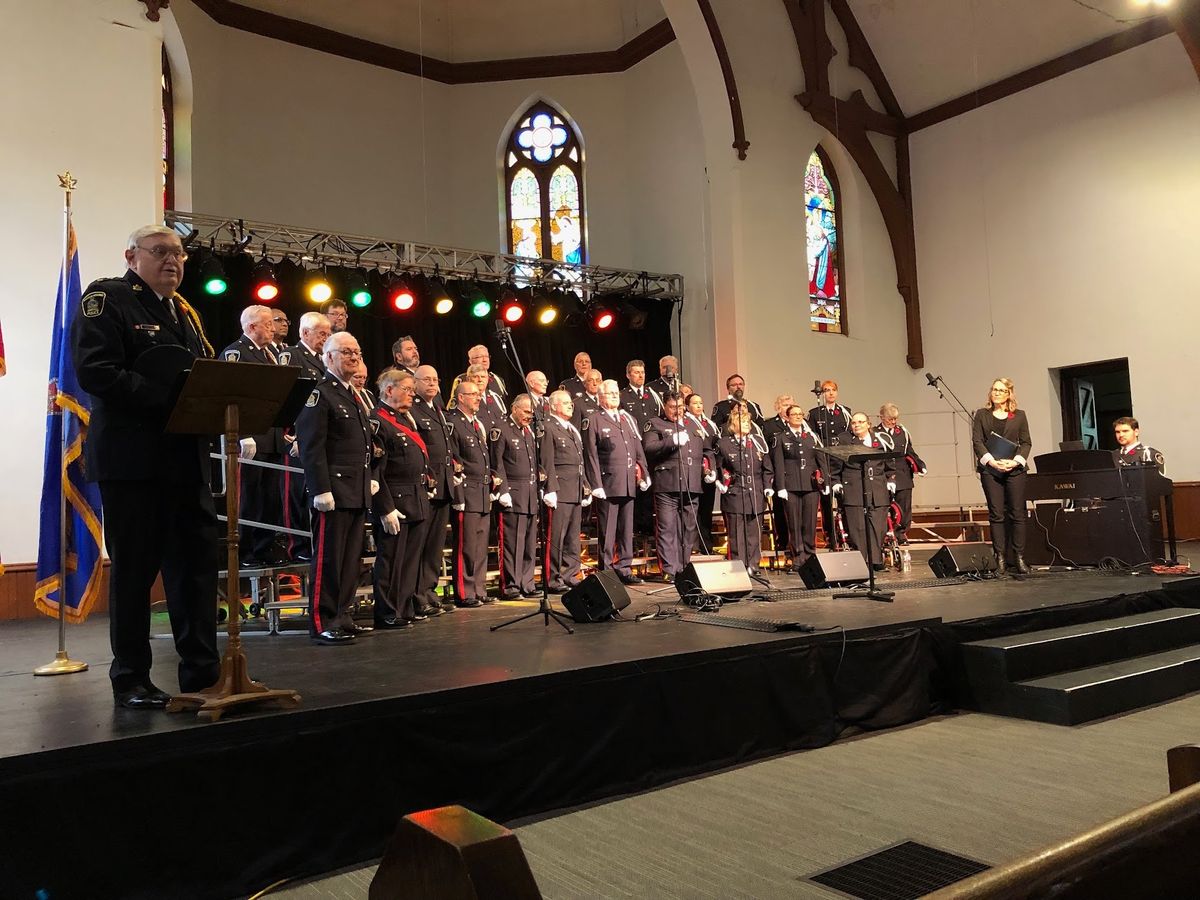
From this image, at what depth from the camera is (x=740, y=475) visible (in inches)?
329

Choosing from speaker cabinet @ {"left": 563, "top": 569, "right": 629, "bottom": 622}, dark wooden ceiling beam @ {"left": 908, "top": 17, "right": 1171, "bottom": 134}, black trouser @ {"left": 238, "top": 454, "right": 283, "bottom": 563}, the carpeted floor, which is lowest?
the carpeted floor

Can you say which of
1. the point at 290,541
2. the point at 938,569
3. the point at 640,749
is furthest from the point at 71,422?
the point at 938,569

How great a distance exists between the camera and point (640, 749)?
142 inches

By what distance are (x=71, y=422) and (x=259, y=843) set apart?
2387mm

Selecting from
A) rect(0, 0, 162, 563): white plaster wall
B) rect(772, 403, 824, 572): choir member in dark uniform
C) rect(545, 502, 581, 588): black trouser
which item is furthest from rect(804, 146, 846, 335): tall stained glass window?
rect(0, 0, 162, 563): white plaster wall

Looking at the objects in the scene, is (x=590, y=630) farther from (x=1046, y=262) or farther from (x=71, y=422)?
(x=1046, y=262)

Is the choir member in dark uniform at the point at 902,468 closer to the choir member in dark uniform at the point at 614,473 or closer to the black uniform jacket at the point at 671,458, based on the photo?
the black uniform jacket at the point at 671,458

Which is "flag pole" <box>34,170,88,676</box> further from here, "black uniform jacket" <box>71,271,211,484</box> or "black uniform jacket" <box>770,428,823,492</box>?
"black uniform jacket" <box>770,428,823,492</box>

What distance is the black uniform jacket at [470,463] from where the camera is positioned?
640 cm

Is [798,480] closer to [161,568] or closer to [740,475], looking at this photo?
[740,475]

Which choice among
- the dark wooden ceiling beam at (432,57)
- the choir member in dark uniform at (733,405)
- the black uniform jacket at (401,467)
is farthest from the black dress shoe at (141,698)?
the dark wooden ceiling beam at (432,57)

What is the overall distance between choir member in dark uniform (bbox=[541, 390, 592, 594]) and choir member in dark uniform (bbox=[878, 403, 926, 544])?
375 cm

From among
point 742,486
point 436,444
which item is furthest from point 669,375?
point 436,444

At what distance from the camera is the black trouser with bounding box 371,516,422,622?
5.17m
